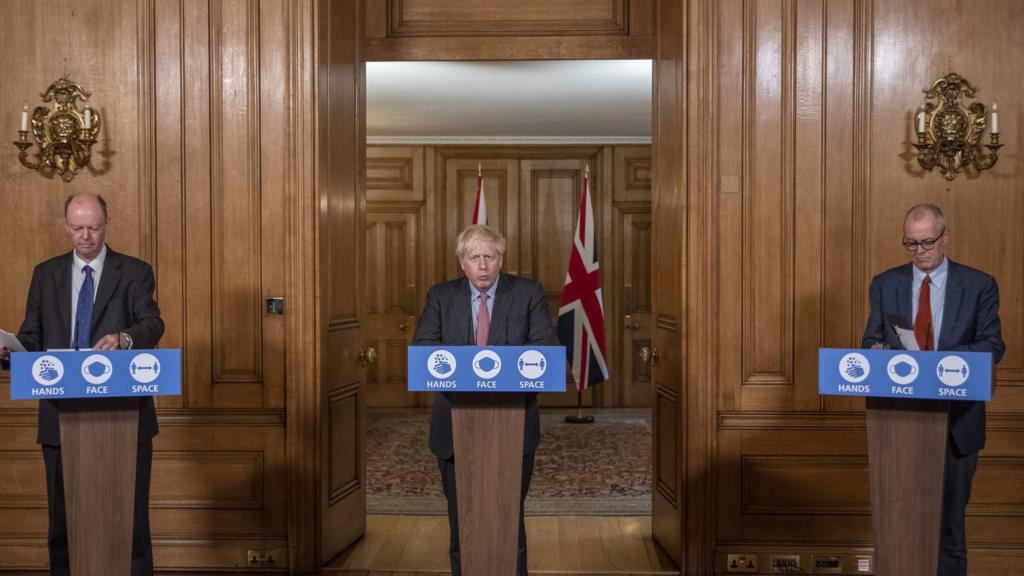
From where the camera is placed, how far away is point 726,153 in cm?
425

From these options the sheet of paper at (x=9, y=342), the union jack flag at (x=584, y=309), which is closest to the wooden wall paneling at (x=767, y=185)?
the sheet of paper at (x=9, y=342)

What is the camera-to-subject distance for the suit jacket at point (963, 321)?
10.7 ft

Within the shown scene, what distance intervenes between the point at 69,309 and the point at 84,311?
0.08 meters

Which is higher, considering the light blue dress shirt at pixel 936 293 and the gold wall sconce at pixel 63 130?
the gold wall sconce at pixel 63 130

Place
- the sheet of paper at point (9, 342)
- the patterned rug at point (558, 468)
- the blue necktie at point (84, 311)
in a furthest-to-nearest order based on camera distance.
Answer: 1. the patterned rug at point (558, 468)
2. the blue necktie at point (84, 311)
3. the sheet of paper at point (9, 342)

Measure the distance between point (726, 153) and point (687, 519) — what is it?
166cm

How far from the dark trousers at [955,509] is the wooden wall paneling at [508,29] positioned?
253cm

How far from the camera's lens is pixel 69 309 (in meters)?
3.37

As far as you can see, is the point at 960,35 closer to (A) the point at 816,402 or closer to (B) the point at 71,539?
(A) the point at 816,402

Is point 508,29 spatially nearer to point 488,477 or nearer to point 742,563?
point 488,477

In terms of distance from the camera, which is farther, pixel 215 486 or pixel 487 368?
pixel 215 486

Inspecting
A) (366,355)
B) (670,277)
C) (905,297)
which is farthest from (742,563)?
(366,355)

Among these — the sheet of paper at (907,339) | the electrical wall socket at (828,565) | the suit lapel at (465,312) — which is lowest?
the electrical wall socket at (828,565)

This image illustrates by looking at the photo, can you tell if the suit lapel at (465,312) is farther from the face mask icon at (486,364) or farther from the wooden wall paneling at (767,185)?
the wooden wall paneling at (767,185)
